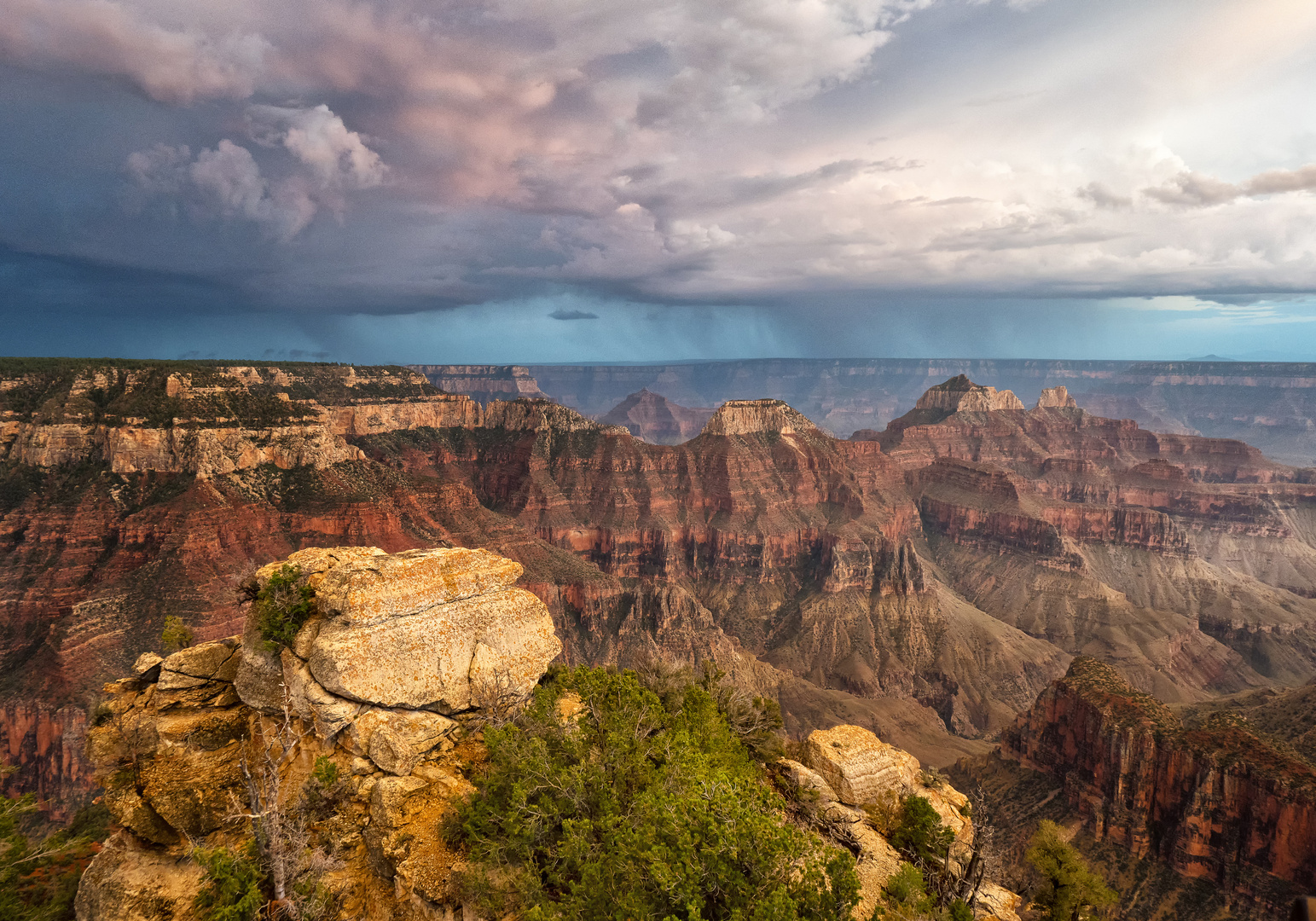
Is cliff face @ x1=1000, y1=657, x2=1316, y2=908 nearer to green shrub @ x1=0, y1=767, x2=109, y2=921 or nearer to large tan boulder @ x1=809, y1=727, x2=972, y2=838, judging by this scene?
large tan boulder @ x1=809, y1=727, x2=972, y2=838

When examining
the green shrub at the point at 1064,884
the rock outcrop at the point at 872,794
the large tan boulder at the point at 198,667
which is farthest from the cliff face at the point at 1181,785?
the large tan boulder at the point at 198,667

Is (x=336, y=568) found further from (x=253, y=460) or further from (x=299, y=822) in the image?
(x=253, y=460)

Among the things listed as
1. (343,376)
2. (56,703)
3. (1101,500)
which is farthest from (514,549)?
(1101,500)

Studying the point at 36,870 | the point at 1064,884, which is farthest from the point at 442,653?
the point at 1064,884

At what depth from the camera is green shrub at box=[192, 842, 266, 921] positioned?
15.9m

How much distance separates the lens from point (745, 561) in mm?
147375

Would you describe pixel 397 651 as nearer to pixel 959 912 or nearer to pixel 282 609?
pixel 282 609

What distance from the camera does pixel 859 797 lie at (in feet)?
Result: 98.5

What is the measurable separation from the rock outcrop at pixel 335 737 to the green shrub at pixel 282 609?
15.9 inches

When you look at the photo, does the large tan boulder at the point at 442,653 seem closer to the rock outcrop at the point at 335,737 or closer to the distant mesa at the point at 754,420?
the rock outcrop at the point at 335,737

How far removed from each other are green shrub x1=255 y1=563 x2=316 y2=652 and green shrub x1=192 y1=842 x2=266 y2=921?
263 inches

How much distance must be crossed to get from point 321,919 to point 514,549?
91.6 metres

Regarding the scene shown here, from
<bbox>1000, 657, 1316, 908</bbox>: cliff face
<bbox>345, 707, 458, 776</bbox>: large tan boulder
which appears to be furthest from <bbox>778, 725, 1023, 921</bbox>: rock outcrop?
<bbox>1000, 657, 1316, 908</bbox>: cliff face

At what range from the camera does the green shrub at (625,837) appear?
46.9 feet
